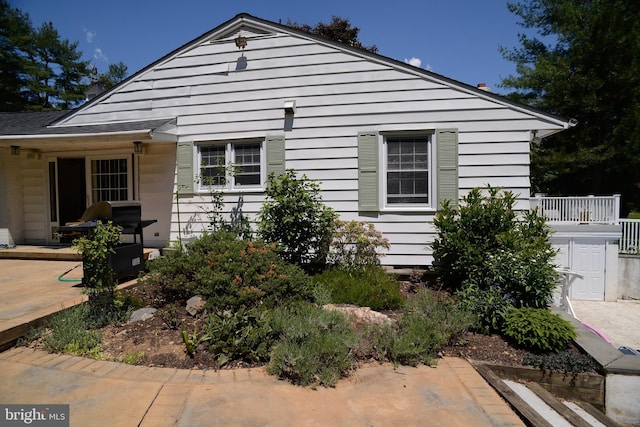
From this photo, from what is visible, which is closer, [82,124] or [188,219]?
[188,219]

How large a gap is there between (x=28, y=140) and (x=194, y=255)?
5681 mm

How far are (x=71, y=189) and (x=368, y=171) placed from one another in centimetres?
732

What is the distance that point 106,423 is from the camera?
248cm

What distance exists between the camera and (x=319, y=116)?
6.83 meters

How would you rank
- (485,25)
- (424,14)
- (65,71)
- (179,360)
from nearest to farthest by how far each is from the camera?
(179,360), (424,14), (485,25), (65,71)

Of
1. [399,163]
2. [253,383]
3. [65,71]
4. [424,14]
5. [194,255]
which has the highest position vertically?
[65,71]

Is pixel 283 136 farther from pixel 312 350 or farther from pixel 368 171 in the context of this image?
pixel 312 350

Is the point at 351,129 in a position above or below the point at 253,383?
above

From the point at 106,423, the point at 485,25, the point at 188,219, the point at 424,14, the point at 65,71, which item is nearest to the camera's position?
the point at 106,423

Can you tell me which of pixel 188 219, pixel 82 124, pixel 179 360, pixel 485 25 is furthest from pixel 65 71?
pixel 179 360

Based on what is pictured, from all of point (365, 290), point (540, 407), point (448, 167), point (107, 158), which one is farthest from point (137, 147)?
point (540, 407)

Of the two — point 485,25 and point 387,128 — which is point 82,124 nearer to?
point 387,128

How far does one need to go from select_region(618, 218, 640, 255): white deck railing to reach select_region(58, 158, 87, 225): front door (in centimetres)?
1378

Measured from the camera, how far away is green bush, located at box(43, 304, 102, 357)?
11.7 ft
